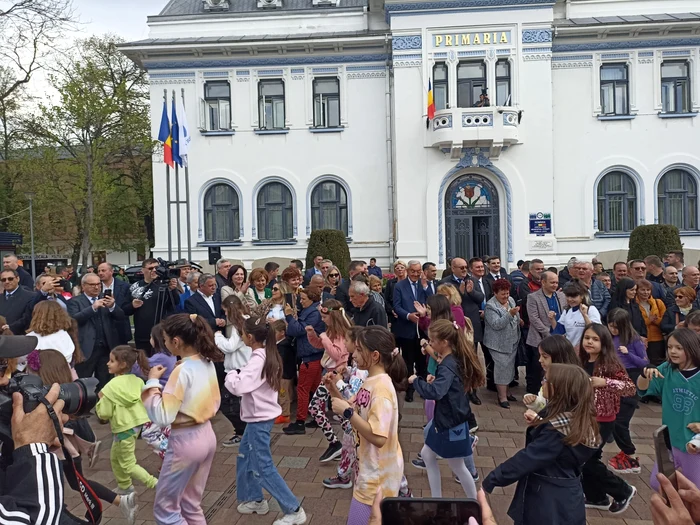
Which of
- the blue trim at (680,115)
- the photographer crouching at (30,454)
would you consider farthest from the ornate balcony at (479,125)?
the photographer crouching at (30,454)

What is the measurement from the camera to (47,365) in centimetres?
367

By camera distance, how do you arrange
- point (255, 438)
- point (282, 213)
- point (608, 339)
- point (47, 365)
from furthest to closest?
point (282, 213)
point (608, 339)
point (255, 438)
point (47, 365)

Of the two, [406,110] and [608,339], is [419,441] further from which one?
[406,110]

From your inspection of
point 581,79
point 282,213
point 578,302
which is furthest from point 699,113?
point 578,302

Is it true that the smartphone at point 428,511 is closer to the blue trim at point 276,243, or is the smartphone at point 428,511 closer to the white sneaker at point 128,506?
the white sneaker at point 128,506

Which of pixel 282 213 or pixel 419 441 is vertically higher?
pixel 282 213

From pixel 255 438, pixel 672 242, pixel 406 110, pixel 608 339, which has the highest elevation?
pixel 406 110

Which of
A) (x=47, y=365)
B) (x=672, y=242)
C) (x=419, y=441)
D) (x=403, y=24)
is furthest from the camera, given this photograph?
(x=403, y=24)

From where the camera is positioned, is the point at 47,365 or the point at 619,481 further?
the point at 619,481

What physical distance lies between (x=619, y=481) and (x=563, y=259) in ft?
54.0

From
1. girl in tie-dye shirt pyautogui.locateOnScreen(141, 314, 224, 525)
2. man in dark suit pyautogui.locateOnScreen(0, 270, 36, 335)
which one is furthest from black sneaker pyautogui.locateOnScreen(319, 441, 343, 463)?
man in dark suit pyautogui.locateOnScreen(0, 270, 36, 335)

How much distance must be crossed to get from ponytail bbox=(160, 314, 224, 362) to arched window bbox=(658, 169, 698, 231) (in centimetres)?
2040

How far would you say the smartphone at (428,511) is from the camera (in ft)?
6.78

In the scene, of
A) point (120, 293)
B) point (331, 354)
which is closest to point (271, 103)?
point (120, 293)
